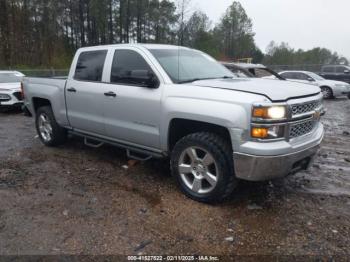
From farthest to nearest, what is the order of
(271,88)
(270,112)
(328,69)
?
(328,69) → (271,88) → (270,112)

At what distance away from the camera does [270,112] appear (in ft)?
11.5

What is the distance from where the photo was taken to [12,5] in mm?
31828

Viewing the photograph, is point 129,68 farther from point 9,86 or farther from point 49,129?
point 9,86

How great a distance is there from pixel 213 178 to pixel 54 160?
3.14 metres

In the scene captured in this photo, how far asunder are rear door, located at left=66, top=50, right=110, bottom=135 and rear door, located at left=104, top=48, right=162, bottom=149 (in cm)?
21

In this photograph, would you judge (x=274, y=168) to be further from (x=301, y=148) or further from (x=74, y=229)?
(x=74, y=229)

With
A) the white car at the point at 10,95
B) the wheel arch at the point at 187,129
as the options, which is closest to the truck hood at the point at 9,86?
the white car at the point at 10,95

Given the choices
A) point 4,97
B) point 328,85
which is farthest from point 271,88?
point 328,85

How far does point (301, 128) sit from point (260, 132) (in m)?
0.71

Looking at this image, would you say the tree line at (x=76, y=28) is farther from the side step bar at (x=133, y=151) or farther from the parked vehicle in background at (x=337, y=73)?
the side step bar at (x=133, y=151)

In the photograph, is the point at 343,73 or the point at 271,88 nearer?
the point at 271,88

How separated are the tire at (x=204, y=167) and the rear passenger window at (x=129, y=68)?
1017 millimetres

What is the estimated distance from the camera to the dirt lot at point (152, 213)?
328 centimetres

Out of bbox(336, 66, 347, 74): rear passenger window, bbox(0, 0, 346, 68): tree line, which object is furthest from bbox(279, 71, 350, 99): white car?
bbox(0, 0, 346, 68): tree line
